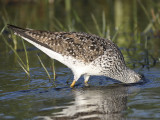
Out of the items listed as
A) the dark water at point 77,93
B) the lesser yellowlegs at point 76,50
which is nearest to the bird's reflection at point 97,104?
the dark water at point 77,93

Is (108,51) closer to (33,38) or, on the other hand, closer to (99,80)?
(99,80)

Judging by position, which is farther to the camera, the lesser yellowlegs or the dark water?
the lesser yellowlegs

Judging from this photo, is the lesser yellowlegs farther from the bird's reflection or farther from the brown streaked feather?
the bird's reflection

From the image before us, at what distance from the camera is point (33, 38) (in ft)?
30.1

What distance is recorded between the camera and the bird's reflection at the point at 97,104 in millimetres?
6879

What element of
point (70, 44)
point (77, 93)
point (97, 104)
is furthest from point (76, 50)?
point (97, 104)

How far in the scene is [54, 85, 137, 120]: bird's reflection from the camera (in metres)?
6.88

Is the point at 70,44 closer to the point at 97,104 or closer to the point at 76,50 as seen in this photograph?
the point at 76,50

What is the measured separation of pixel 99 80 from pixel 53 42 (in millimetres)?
1884

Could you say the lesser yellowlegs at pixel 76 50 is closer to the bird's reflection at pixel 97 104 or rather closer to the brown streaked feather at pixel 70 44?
the brown streaked feather at pixel 70 44

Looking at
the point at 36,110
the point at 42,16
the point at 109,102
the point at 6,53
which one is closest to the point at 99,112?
the point at 109,102

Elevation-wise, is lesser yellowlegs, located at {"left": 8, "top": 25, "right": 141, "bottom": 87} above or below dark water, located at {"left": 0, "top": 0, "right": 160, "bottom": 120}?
above

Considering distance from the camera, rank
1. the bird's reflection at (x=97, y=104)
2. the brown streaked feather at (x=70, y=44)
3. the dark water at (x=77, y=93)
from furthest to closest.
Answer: the brown streaked feather at (x=70, y=44) < the dark water at (x=77, y=93) < the bird's reflection at (x=97, y=104)

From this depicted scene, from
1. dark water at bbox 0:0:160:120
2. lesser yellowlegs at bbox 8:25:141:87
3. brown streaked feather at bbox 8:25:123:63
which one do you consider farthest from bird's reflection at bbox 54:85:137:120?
brown streaked feather at bbox 8:25:123:63
